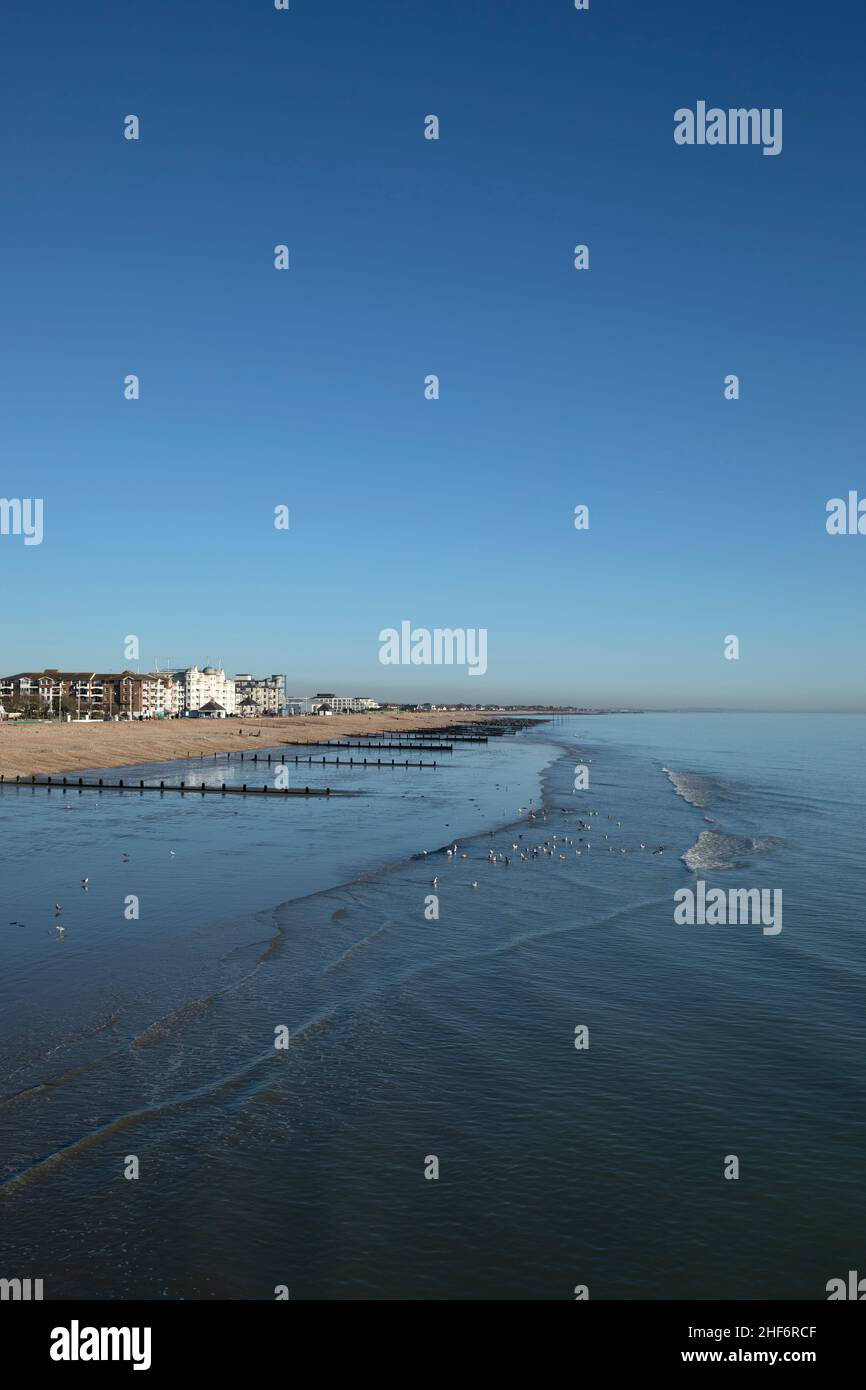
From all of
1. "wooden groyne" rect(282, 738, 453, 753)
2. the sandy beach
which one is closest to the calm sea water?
the sandy beach

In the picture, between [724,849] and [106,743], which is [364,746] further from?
[724,849]

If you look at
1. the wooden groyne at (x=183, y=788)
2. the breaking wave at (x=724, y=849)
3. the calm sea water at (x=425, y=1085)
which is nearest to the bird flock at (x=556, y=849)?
the breaking wave at (x=724, y=849)

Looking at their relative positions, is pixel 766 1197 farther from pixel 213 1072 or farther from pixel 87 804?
pixel 87 804

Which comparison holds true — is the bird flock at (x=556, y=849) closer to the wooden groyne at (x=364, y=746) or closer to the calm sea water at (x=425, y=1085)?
the calm sea water at (x=425, y=1085)

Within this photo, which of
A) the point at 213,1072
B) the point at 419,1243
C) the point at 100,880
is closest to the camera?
the point at 419,1243

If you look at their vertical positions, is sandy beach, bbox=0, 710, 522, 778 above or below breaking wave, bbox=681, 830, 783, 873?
above

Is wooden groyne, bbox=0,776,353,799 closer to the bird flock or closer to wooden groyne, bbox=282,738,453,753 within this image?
the bird flock
